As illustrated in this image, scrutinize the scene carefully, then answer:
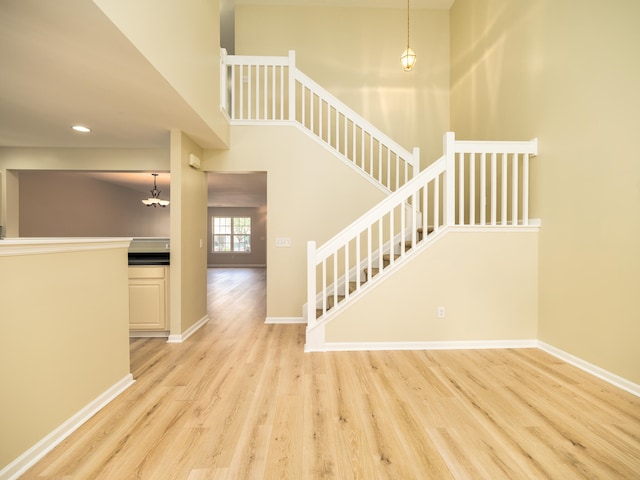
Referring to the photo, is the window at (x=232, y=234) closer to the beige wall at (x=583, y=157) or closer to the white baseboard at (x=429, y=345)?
the white baseboard at (x=429, y=345)

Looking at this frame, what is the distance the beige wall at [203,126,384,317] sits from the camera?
14.2 ft

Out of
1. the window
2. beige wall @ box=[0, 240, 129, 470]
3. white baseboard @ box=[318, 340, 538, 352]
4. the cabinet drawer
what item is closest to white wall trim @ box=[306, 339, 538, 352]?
white baseboard @ box=[318, 340, 538, 352]

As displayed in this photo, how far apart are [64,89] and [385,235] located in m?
3.83

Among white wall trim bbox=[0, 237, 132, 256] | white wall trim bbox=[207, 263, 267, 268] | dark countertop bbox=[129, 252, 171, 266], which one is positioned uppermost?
white wall trim bbox=[0, 237, 132, 256]

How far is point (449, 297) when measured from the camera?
327 centimetres

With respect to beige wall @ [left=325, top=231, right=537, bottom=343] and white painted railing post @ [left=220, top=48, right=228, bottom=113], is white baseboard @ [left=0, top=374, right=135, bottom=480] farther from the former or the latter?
white painted railing post @ [left=220, top=48, right=228, bottom=113]

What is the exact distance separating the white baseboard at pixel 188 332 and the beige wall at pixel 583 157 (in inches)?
162

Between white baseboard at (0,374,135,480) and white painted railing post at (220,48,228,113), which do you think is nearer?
white baseboard at (0,374,135,480)

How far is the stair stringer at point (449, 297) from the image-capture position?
324 cm

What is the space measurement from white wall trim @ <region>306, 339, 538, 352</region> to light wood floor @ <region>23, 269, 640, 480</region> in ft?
0.40

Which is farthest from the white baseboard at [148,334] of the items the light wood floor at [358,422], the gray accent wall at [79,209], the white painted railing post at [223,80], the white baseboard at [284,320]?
the gray accent wall at [79,209]

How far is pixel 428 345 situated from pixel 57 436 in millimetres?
3130

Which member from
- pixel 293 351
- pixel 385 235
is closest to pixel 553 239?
pixel 385 235

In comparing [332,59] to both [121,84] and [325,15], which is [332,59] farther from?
[121,84]
